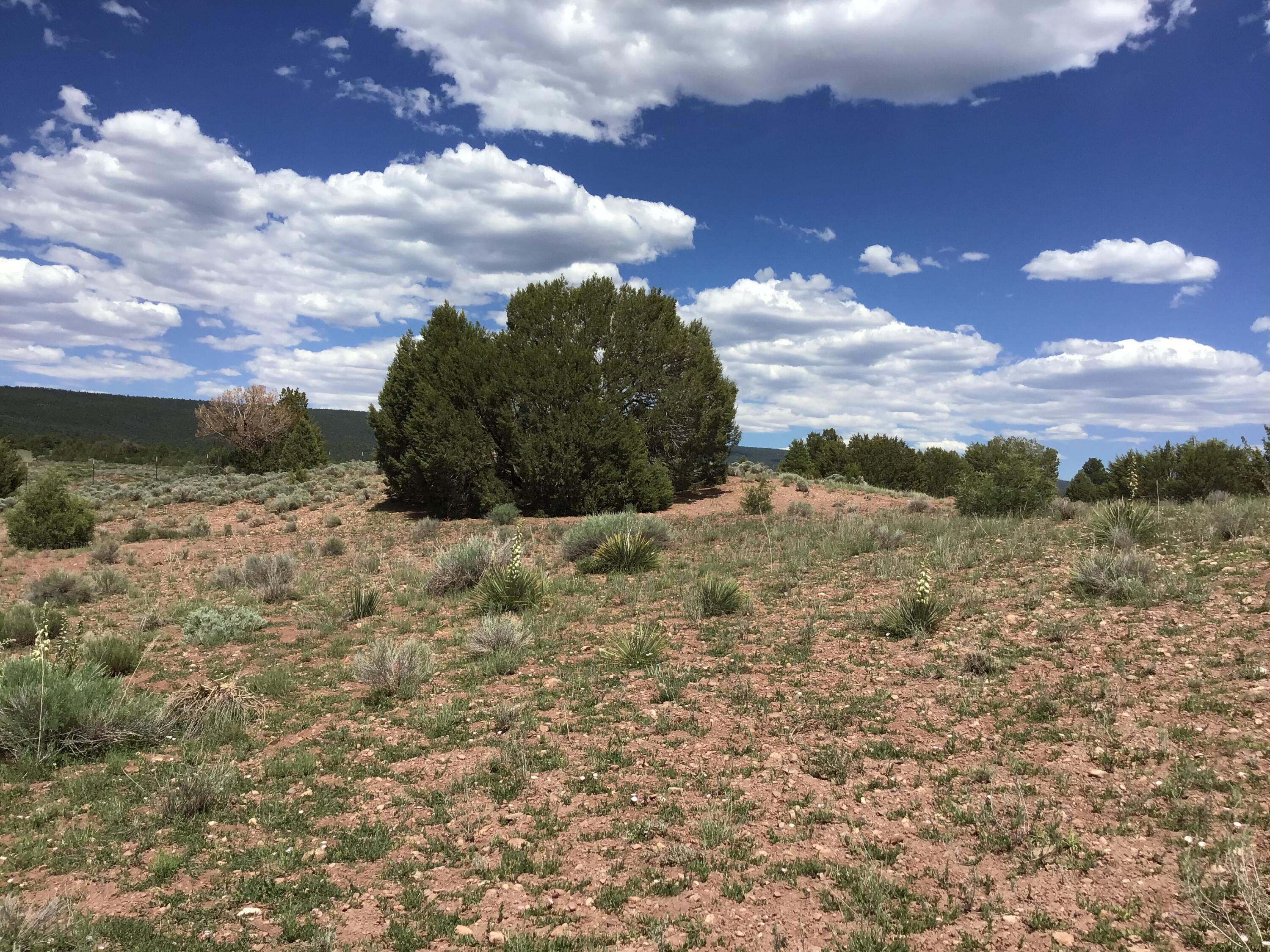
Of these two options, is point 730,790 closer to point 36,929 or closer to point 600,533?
point 36,929

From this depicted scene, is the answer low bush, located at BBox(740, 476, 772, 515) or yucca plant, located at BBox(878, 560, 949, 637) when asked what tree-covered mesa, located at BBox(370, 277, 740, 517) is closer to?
low bush, located at BBox(740, 476, 772, 515)

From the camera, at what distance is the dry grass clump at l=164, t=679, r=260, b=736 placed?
6.26 m

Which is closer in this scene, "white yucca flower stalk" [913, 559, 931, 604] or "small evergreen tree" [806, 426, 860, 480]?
"white yucca flower stalk" [913, 559, 931, 604]

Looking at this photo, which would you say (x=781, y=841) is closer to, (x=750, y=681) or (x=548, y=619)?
(x=750, y=681)

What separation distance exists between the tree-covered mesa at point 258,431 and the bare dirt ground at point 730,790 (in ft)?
116

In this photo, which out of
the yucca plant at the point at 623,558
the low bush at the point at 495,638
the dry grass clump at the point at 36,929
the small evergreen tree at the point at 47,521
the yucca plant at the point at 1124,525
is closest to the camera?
the dry grass clump at the point at 36,929

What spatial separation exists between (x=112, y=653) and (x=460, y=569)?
5025 millimetres

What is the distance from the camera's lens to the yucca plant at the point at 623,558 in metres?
12.3

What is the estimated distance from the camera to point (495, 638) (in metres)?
8.12

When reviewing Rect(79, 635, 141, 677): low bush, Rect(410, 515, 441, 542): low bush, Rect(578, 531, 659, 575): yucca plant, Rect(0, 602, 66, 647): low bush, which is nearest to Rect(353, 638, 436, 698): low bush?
Rect(79, 635, 141, 677): low bush

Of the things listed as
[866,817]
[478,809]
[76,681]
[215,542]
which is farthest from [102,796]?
[215,542]

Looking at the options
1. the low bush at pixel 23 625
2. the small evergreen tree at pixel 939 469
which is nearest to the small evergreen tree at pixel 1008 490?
the low bush at pixel 23 625

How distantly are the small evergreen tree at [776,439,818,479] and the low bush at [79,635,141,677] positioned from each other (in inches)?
1597

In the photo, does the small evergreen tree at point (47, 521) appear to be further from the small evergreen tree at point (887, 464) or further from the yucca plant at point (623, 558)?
the small evergreen tree at point (887, 464)
